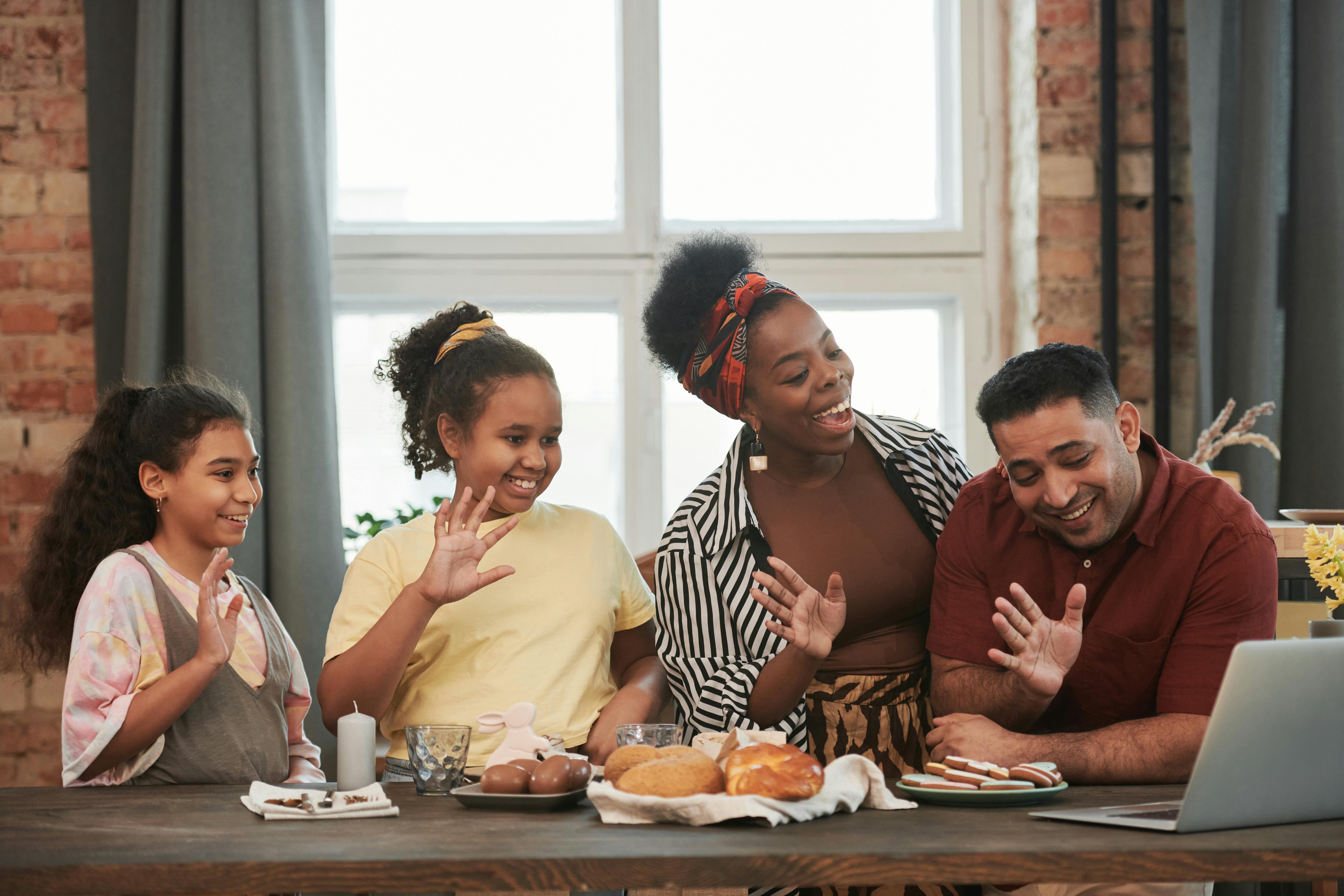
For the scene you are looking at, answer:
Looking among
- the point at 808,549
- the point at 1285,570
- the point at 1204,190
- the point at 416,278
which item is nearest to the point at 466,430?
the point at 808,549

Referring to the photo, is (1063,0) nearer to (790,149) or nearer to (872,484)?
(790,149)

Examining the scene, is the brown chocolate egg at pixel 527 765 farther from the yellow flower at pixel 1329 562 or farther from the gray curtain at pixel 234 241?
the gray curtain at pixel 234 241

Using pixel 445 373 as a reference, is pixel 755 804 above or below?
below

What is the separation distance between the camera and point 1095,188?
117 inches

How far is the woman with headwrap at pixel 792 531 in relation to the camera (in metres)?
1.84

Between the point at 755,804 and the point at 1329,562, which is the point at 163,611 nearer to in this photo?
the point at 755,804

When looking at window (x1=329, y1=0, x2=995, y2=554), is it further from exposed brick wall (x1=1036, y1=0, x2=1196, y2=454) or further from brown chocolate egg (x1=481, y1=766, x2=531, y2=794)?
brown chocolate egg (x1=481, y1=766, x2=531, y2=794)

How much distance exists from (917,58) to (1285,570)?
1.85 metres

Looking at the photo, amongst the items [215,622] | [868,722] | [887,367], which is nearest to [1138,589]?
[868,722]

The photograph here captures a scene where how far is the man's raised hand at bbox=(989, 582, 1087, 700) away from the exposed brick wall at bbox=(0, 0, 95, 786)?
244cm

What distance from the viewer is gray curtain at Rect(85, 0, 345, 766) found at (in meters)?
2.73

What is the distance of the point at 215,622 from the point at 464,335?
66 cm


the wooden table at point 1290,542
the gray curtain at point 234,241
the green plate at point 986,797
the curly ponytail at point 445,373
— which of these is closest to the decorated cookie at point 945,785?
the green plate at point 986,797

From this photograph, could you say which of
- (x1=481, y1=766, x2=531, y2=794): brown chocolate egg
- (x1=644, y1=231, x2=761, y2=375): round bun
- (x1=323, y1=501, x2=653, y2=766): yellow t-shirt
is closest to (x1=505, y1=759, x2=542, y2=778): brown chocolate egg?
(x1=481, y1=766, x2=531, y2=794): brown chocolate egg
